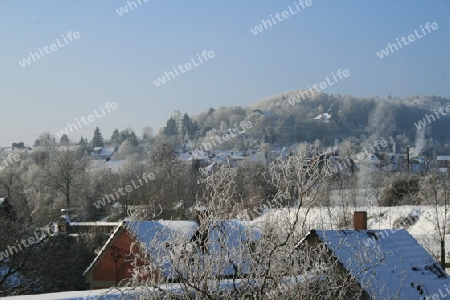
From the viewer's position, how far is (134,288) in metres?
7.10

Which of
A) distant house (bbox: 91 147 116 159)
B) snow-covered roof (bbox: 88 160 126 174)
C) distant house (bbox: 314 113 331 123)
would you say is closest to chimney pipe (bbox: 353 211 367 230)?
snow-covered roof (bbox: 88 160 126 174)

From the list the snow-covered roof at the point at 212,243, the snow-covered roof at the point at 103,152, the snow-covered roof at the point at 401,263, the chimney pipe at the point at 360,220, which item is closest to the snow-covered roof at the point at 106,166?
the snow-covered roof at the point at 103,152

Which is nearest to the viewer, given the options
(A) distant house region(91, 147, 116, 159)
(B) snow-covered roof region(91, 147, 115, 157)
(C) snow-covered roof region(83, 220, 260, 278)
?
(C) snow-covered roof region(83, 220, 260, 278)

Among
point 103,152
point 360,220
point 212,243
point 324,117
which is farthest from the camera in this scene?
point 324,117

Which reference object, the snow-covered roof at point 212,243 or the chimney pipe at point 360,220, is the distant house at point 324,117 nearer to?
the chimney pipe at point 360,220

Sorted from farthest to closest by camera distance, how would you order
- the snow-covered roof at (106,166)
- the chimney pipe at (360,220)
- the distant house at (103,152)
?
1. the distant house at (103,152)
2. the snow-covered roof at (106,166)
3. the chimney pipe at (360,220)

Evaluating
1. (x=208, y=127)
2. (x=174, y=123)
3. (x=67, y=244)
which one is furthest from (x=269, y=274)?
(x=208, y=127)

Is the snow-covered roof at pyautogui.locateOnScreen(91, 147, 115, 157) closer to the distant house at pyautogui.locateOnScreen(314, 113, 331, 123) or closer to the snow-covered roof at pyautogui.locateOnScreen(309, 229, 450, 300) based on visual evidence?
the distant house at pyautogui.locateOnScreen(314, 113, 331, 123)

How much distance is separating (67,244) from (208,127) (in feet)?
436

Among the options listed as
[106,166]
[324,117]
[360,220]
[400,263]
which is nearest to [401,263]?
[400,263]

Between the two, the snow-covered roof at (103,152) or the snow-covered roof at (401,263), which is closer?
the snow-covered roof at (401,263)

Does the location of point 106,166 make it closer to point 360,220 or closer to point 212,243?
point 360,220

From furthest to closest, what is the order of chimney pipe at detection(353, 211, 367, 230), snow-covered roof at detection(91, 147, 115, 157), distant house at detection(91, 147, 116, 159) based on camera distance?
snow-covered roof at detection(91, 147, 115, 157) → distant house at detection(91, 147, 116, 159) → chimney pipe at detection(353, 211, 367, 230)

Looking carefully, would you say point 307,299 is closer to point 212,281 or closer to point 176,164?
point 212,281
